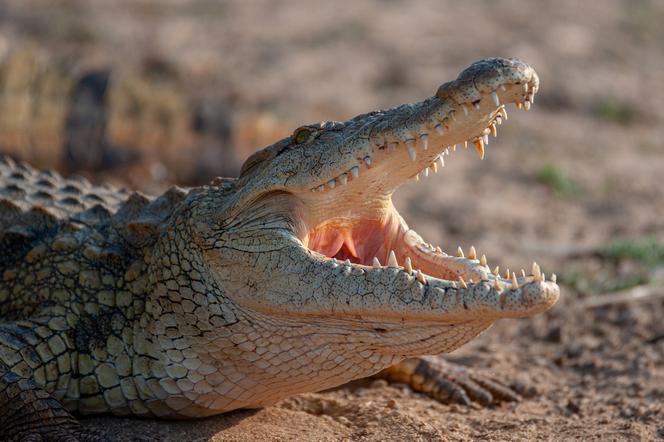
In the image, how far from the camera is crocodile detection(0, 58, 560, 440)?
11.5 feet

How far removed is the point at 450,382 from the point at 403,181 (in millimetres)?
1252

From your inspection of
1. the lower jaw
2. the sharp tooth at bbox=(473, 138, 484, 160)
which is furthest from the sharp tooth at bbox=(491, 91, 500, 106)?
the lower jaw

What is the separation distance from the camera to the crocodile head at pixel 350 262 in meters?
3.41

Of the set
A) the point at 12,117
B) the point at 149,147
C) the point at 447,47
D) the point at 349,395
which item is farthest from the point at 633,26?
the point at 349,395

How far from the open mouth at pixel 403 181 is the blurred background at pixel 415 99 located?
3.83 ft

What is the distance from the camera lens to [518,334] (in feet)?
19.0

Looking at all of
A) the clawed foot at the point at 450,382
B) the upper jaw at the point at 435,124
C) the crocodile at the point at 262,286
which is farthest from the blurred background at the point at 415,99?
the upper jaw at the point at 435,124

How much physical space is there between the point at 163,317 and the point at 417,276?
44.6 inches

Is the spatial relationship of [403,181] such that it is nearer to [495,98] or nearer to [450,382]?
[495,98]

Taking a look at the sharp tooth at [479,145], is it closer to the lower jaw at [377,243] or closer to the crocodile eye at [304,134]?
the lower jaw at [377,243]

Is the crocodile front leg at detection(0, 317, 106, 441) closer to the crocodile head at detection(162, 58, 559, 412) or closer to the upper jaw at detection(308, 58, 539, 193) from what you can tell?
the crocodile head at detection(162, 58, 559, 412)

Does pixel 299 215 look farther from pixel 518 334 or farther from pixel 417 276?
pixel 518 334

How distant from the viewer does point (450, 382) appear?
475 cm

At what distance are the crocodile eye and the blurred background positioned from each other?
1828mm
